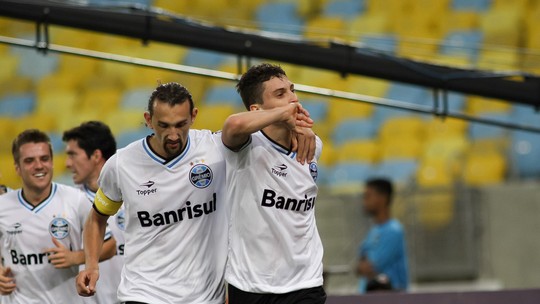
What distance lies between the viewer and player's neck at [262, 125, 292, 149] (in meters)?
5.51

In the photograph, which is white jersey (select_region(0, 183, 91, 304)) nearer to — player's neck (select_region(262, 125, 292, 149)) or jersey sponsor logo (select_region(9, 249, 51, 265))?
jersey sponsor logo (select_region(9, 249, 51, 265))

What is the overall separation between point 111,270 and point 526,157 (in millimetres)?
5932

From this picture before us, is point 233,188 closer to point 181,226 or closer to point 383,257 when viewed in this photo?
point 181,226

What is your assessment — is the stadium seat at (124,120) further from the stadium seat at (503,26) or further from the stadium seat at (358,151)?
the stadium seat at (503,26)

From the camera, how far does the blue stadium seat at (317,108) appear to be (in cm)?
1453

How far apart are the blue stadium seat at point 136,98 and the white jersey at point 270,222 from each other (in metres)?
10.2

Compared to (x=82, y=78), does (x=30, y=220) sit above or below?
below

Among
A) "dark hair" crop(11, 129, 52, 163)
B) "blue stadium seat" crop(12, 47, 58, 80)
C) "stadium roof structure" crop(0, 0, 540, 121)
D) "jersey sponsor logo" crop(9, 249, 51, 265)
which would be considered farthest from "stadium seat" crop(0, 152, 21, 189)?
"jersey sponsor logo" crop(9, 249, 51, 265)

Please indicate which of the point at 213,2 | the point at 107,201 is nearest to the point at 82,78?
the point at 213,2

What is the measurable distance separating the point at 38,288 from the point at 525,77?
185 inches

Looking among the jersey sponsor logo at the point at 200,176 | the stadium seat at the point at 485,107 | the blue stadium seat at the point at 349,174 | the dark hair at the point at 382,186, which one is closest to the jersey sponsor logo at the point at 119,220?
the jersey sponsor logo at the point at 200,176

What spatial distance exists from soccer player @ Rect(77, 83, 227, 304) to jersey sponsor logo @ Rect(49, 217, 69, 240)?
1.08m

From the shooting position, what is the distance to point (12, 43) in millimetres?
8484

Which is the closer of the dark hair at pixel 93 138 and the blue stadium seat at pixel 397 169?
the dark hair at pixel 93 138
